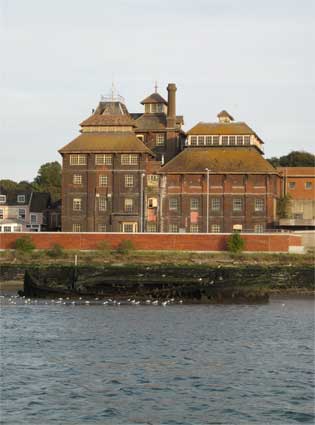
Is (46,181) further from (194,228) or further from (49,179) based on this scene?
(194,228)

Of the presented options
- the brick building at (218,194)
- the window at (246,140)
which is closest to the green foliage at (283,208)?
the brick building at (218,194)

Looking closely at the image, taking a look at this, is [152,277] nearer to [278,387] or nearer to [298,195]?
[278,387]

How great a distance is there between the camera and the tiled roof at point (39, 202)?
11469cm

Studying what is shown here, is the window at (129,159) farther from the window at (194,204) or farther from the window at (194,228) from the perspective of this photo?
the window at (194,228)

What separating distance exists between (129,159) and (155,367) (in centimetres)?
6527

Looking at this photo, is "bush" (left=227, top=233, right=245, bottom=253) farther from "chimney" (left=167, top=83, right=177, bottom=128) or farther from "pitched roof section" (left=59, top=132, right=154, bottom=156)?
"chimney" (left=167, top=83, right=177, bottom=128)

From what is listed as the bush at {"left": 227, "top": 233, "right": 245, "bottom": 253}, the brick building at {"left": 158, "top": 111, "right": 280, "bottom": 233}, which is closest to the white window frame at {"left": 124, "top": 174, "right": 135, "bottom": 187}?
the brick building at {"left": 158, "top": 111, "right": 280, "bottom": 233}

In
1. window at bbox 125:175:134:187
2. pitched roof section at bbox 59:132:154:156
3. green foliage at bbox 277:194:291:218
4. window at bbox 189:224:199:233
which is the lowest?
window at bbox 189:224:199:233

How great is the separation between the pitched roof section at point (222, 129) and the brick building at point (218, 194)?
10.6ft

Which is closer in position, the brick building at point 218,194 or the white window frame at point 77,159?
the brick building at point 218,194

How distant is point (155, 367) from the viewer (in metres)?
40.2

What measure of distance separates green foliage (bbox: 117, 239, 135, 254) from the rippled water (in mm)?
31983

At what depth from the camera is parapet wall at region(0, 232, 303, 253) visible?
9419 centimetres

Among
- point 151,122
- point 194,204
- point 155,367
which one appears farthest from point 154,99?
point 155,367
